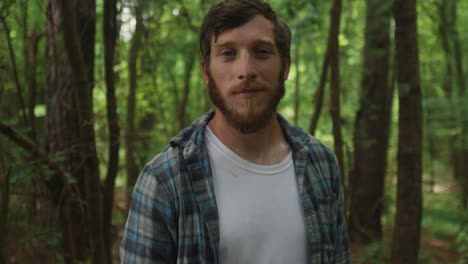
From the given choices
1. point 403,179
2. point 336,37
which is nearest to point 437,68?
point 336,37

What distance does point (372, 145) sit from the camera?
26.0ft

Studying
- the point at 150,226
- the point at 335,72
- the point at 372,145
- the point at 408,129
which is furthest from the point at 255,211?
the point at 372,145

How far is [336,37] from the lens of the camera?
4879 mm

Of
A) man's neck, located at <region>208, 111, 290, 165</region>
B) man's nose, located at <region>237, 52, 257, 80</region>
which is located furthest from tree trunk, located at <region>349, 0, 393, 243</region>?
man's nose, located at <region>237, 52, 257, 80</region>

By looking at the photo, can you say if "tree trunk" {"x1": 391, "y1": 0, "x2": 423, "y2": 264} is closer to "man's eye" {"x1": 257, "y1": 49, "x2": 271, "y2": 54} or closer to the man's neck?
the man's neck

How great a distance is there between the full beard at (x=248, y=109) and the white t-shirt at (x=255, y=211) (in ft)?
0.41

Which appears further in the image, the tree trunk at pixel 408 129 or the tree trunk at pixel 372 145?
the tree trunk at pixel 372 145

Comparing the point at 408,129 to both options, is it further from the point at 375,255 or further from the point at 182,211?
the point at 375,255

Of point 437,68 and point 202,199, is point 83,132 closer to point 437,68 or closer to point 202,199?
point 202,199

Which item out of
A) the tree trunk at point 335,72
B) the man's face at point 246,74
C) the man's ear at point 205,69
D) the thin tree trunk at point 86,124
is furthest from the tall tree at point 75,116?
the tree trunk at point 335,72

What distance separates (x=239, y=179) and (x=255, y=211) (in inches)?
6.1

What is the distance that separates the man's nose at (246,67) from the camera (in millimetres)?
1917

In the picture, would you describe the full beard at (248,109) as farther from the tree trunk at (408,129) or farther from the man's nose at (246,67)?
the tree trunk at (408,129)

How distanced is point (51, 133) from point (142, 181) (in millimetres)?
2881
